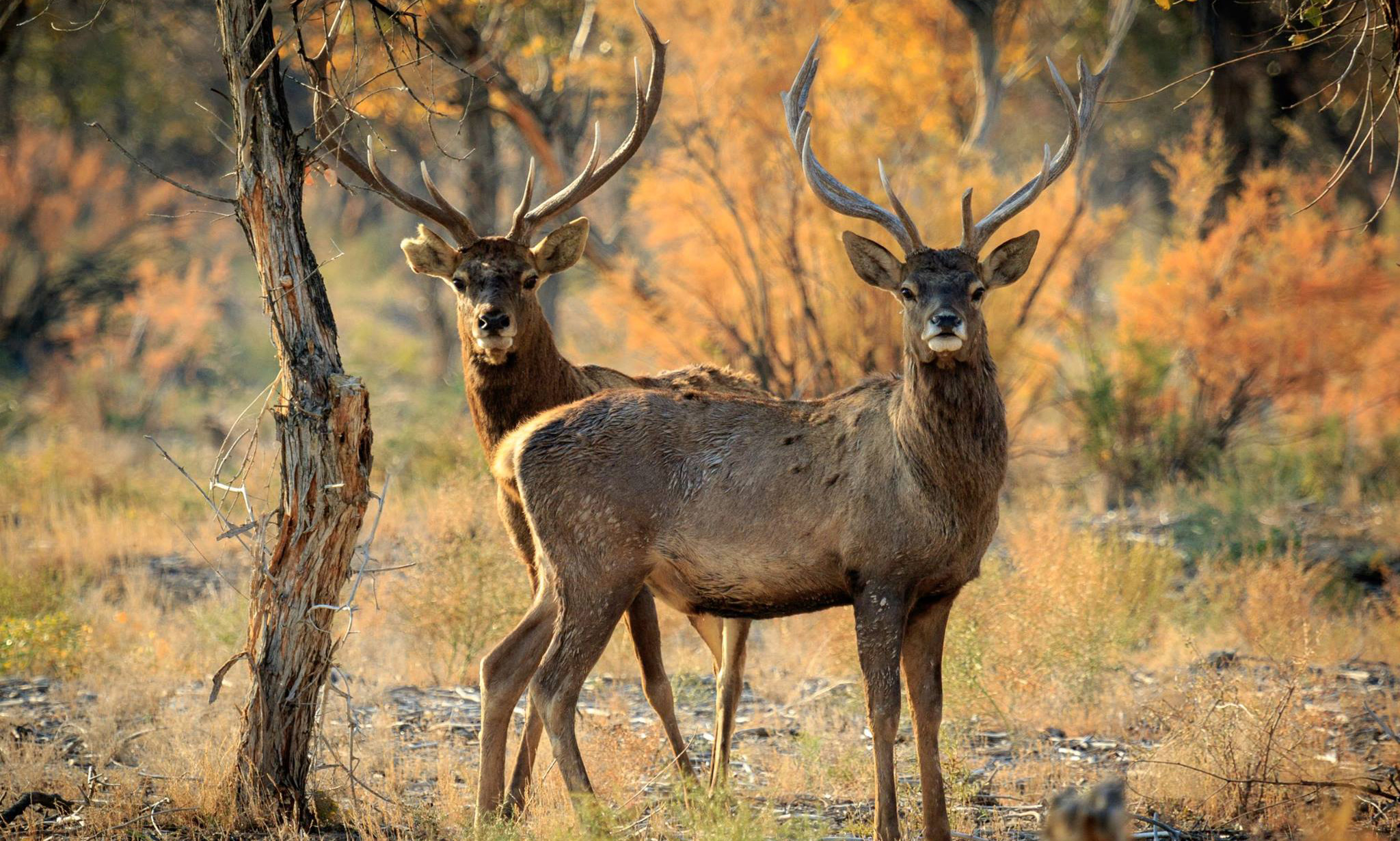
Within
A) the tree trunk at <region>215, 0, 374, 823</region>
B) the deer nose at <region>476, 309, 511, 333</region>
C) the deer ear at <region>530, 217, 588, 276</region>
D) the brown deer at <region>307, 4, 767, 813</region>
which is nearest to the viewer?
the tree trunk at <region>215, 0, 374, 823</region>

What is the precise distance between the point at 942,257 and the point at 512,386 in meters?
2.52

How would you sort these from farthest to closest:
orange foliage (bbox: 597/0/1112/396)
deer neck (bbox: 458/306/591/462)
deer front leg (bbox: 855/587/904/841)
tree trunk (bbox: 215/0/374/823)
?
orange foliage (bbox: 597/0/1112/396)
deer neck (bbox: 458/306/591/462)
tree trunk (bbox: 215/0/374/823)
deer front leg (bbox: 855/587/904/841)

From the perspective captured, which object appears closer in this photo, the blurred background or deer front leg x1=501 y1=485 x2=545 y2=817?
deer front leg x1=501 y1=485 x2=545 y2=817

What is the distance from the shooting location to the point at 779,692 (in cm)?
842

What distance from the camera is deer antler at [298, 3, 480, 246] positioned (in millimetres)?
6055

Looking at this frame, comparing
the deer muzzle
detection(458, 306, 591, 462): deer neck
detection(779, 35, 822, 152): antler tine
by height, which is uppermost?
detection(779, 35, 822, 152): antler tine

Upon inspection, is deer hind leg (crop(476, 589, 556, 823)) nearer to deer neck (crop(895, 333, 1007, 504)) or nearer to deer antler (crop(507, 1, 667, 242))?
deer neck (crop(895, 333, 1007, 504))

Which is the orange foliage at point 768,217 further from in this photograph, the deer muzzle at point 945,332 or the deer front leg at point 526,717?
the deer muzzle at point 945,332

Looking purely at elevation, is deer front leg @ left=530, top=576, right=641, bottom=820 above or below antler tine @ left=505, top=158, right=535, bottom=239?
below

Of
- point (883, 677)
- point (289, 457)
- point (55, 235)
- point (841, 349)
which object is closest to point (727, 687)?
point (883, 677)

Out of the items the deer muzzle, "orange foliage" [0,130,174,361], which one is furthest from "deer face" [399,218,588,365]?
"orange foliage" [0,130,174,361]

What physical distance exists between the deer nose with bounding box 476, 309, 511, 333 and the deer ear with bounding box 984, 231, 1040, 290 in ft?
8.00

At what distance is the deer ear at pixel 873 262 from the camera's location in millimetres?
5855

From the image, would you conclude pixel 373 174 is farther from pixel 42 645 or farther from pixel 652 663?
pixel 42 645
